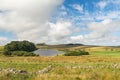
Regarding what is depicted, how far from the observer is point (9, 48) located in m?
145

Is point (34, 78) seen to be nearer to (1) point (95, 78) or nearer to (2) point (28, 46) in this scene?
(1) point (95, 78)

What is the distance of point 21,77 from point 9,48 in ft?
423

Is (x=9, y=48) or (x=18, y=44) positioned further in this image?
(x=18, y=44)

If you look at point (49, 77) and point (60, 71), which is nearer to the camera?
point (49, 77)

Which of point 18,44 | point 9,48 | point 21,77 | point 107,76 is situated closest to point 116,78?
point 107,76

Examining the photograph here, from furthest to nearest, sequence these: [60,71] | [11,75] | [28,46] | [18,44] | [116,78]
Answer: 1. [28,46]
2. [18,44]
3. [60,71]
4. [11,75]
5. [116,78]

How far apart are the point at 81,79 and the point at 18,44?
143081mm

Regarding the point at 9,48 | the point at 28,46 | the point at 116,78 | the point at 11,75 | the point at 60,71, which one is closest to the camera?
the point at 116,78

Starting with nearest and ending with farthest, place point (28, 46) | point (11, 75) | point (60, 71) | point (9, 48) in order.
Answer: point (11, 75)
point (60, 71)
point (9, 48)
point (28, 46)

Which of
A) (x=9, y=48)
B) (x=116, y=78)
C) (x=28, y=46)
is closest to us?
(x=116, y=78)

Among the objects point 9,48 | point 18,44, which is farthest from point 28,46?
point 9,48

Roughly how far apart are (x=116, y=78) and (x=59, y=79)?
3.79 m

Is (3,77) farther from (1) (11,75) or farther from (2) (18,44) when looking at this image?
(2) (18,44)

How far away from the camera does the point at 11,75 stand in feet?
62.0
